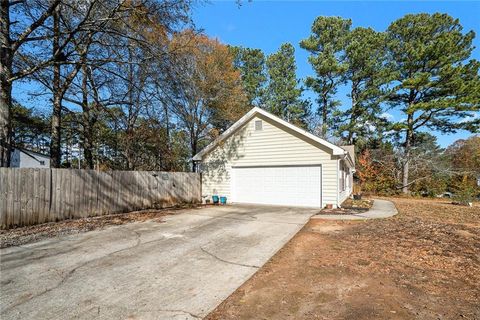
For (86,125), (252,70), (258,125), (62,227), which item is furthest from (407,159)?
(62,227)

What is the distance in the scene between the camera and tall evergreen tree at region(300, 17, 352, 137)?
2417 cm

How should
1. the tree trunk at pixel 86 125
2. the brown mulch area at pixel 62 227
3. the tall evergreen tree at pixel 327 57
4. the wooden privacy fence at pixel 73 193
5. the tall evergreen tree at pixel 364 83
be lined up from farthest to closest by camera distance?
the tall evergreen tree at pixel 327 57 → the tall evergreen tree at pixel 364 83 → the tree trunk at pixel 86 125 → the wooden privacy fence at pixel 73 193 → the brown mulch area at pixel 62 227

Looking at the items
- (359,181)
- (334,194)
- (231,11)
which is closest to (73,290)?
(231,11)

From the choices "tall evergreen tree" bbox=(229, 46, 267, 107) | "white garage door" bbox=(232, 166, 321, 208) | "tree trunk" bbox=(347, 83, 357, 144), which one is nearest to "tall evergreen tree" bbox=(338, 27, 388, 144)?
"tree trunk" bbox=(347, 83, 357, 144)

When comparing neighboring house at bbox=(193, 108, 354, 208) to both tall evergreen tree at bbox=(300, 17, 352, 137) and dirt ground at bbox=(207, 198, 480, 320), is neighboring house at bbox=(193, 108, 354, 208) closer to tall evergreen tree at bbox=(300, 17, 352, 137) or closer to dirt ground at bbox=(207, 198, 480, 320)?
dirt ground at bbox=(207, 198, 480, 320)

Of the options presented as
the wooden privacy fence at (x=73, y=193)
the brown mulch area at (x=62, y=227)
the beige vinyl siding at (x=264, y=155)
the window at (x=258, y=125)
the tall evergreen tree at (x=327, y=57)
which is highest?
the tall evergreen tree at (x=327, y=57)

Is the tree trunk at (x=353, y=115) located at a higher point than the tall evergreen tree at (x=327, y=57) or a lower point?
lower

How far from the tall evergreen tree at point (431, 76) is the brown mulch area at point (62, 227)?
2129cm

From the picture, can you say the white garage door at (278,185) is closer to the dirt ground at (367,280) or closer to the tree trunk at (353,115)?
the dirt ground at (367,280)

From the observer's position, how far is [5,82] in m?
7.50

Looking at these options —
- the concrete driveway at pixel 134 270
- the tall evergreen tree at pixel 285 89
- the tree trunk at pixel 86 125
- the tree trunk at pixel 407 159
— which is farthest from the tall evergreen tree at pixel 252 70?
the concrete driveway at pixel 134 270

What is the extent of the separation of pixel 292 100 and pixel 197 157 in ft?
52.7

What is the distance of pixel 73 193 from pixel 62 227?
149cm

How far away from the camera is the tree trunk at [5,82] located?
725 centimetres
